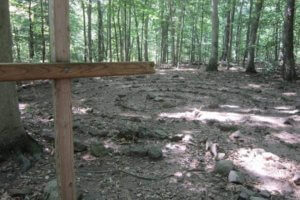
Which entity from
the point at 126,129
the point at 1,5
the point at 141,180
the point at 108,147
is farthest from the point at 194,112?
the point at 1,5

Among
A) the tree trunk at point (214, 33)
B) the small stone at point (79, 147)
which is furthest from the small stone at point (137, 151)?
the tree trunk at point (214, 33)

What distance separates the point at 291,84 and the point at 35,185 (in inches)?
412

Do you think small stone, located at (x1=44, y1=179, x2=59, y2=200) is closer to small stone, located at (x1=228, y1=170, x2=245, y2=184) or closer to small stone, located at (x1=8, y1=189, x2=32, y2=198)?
small stone, located at (x1=8, y1=189, x2=32, y2=198)

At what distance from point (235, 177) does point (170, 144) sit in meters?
1.62

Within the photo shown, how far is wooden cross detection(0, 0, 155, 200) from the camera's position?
2.37m

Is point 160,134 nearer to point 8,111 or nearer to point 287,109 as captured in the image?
point 8,111

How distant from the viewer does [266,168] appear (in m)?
4.75

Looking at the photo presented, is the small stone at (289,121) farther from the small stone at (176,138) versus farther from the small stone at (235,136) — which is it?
the small stone at (176,138)

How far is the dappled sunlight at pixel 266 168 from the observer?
425 centimetres

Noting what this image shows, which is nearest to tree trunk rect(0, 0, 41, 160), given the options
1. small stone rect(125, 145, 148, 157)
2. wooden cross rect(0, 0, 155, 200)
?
small stone rect(125, 145, 148, 157)

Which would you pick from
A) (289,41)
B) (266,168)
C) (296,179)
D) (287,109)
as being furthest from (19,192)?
(289,41)

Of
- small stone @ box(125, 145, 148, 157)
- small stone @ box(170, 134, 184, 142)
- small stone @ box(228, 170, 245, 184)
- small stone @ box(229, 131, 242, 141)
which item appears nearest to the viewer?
small stone @ box(228, 170, 245, 184)

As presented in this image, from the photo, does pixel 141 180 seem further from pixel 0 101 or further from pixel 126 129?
pixel 0 101

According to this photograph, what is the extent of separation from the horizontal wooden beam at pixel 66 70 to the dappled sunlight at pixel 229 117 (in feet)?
14.4
